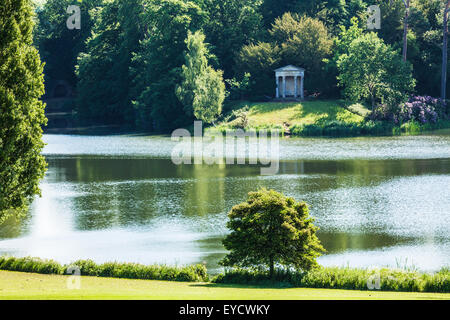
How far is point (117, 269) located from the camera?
678 inches

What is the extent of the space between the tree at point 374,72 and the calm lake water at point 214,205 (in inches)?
658

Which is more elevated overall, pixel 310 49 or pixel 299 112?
pixel 310 49

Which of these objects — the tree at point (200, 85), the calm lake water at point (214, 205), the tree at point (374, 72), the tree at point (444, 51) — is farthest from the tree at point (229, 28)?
the calm lake water at point (214, 205)

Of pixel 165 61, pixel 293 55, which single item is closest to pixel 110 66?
pixel 165 61

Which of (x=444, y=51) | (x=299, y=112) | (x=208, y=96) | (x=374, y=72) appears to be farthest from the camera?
(x=444, y=51)

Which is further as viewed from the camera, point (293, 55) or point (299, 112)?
point (293, 55)

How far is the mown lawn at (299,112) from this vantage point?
2522 inches

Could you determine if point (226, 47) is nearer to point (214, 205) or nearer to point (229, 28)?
point (229, 28)

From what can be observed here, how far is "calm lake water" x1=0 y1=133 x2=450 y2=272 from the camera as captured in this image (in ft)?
68.1

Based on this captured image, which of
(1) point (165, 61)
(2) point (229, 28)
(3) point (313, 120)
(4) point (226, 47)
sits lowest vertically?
(3) point (313, 120)

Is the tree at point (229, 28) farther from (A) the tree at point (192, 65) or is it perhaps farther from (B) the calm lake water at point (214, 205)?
(B) the calm lake water at point (214, 205)

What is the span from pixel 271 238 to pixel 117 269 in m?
3.69

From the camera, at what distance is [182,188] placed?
33031 millimetres

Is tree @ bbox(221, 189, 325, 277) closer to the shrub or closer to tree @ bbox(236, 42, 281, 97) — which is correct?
the shrub
